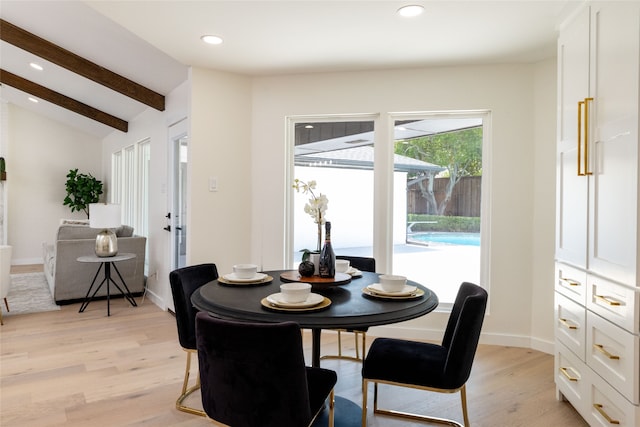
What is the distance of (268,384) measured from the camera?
132 cm

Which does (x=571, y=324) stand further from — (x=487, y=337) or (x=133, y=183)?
(x=133, y=183)

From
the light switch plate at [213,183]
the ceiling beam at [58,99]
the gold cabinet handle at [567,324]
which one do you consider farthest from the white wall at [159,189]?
the gold cabinet handle at [567,324]

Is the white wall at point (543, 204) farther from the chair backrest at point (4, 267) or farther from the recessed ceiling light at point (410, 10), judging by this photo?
the chair backrest at point (4, 267)

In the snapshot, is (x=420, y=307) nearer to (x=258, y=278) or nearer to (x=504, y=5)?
(x=258, y=278)

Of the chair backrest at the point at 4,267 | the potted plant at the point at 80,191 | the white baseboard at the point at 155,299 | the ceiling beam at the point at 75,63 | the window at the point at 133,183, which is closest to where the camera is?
the chair backrest at the point at 4,267

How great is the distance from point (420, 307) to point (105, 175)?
7.95 m

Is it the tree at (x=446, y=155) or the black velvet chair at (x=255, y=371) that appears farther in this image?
the tree at (x=446, y=155)

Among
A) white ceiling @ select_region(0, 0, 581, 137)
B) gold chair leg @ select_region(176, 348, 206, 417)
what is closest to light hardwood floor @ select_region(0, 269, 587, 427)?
gold chair leg @ select_region(176, 348, 206, 417)

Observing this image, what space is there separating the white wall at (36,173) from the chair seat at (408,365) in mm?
7854

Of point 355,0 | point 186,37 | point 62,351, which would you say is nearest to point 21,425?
point 62,351

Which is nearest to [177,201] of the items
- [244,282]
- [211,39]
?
[211,39]

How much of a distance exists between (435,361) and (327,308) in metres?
0.63

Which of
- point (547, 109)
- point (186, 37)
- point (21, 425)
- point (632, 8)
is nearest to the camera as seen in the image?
point (632, 8)

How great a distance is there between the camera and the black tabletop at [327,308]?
156 cm
